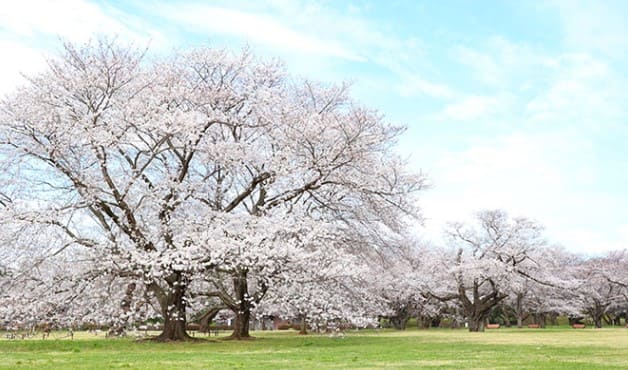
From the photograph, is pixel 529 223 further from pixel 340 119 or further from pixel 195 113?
pixel 195 113

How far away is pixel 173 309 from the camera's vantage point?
71.9 ft

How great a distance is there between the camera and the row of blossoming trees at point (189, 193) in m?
19.8

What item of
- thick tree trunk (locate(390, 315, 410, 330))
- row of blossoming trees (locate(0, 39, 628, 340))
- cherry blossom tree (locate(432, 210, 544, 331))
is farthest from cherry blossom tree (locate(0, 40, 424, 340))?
thick tree trunk (locate(390, 315, 410, 330))

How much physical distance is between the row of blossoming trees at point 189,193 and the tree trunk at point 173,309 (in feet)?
0.15

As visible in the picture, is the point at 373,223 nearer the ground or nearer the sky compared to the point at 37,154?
nearer the ground

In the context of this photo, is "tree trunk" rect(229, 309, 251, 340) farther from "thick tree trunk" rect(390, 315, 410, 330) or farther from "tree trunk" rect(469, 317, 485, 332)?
"thick tree trunk" rect(390, 315, 410, 330)

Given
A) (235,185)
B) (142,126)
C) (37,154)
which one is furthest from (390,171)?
(37,154)

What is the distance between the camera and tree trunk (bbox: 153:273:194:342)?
71.2ft

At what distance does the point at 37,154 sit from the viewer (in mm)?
19812

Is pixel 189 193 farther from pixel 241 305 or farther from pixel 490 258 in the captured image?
pixel 490 258

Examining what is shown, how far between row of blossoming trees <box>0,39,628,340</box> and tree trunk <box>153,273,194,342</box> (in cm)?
5

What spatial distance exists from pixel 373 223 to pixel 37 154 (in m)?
11.9

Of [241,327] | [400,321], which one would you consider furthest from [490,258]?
[241,327]

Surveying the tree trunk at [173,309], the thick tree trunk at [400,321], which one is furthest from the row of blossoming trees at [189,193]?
the thick tree trunk at [400,321]
